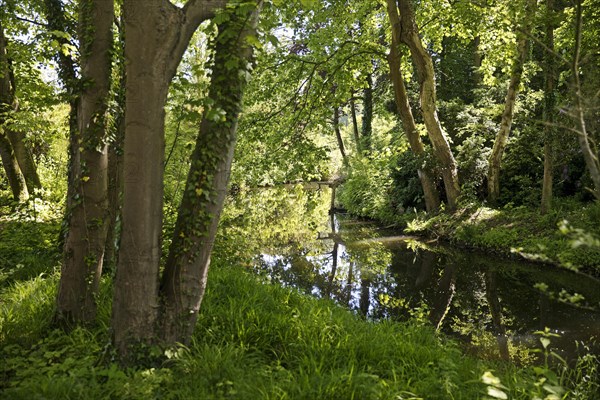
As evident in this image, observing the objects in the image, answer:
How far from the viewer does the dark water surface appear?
593 cm

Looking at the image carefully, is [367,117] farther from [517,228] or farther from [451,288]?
[451,288]

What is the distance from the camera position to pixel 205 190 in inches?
130

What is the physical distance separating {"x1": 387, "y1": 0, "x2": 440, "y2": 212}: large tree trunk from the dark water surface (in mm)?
1593

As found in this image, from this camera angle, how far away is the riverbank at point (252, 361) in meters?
2.92

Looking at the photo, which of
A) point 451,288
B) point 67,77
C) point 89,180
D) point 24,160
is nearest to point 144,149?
point 89,180

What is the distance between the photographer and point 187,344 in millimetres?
3521

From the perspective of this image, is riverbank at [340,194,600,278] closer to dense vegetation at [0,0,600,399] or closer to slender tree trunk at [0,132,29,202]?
dense vegetation at [0,0,600,399]

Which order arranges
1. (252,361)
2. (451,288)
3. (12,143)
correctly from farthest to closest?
(12,143), (451,288), (252,361)

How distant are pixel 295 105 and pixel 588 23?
6.37 meters

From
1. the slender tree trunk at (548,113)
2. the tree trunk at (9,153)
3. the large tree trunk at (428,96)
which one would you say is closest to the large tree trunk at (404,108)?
the large tree trunk at (428,96)

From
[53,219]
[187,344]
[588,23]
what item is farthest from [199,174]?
[588,23]

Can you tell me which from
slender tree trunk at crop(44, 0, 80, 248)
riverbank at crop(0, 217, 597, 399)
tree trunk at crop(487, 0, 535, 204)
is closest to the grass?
tree trunk at crop(487, 0, 535, 204)

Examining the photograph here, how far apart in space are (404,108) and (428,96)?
2.20ft

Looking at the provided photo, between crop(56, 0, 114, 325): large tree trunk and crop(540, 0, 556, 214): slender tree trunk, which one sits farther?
crop(540, 0, 556, 214): slender tree trunk
